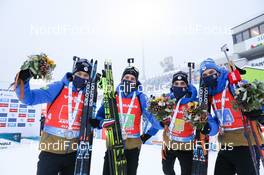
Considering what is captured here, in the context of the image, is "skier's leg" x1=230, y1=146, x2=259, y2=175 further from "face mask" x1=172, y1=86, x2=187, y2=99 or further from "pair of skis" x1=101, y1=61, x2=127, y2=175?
"pair of skis" x1=101, y1=61, x2=127, y2=175

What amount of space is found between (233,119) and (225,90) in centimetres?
38

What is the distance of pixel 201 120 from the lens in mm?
2680

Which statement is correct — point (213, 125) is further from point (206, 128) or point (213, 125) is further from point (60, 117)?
point (60, 117)

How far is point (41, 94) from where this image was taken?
104 inches

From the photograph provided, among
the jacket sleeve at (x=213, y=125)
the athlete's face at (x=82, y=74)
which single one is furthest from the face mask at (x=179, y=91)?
the athlete's face at (x=82, y=74)

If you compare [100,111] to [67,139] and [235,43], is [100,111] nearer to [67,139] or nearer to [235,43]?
[67,139]

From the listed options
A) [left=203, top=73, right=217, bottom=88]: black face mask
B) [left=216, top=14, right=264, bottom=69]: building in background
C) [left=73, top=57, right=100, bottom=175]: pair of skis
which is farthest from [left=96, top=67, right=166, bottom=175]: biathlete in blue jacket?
[left=216, top=14, right=264, bottom=69]: building in background

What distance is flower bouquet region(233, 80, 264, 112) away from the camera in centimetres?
246

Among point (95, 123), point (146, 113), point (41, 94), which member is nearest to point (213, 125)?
point (146, 113)

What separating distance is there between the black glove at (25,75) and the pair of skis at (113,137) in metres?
1.04

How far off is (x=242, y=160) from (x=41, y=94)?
250cm

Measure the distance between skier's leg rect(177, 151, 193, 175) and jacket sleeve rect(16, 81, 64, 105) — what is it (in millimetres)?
1937

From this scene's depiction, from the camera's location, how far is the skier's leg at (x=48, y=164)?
2.42 meters

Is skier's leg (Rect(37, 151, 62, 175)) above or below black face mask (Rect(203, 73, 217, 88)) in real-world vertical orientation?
below
